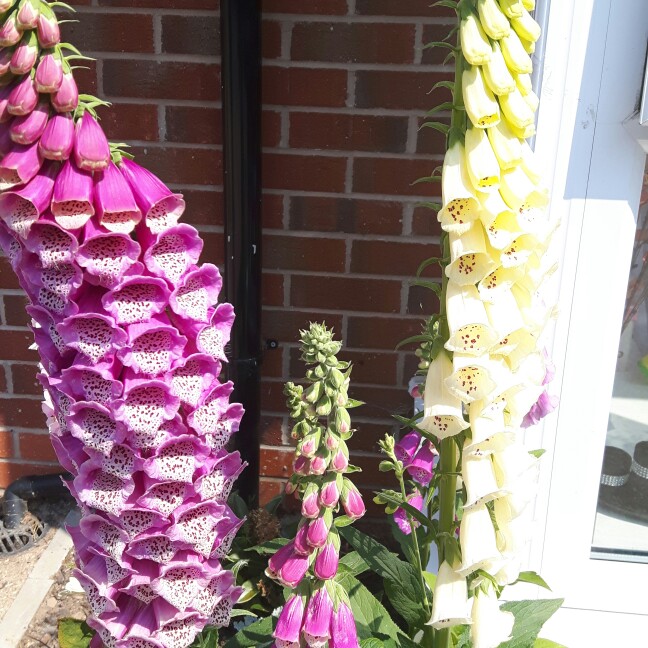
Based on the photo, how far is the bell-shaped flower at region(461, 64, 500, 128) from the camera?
3.43ft

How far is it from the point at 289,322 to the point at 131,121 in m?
0.77

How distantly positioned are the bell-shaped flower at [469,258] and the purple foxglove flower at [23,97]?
2.09ft

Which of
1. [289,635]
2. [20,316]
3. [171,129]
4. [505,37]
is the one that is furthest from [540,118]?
[20,316]

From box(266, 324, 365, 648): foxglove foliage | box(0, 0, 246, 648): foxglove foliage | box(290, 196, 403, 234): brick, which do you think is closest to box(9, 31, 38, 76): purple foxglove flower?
Result: box(0, 0, 246, 648): foxglove foliage

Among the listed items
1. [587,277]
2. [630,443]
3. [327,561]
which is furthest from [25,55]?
[630,443]

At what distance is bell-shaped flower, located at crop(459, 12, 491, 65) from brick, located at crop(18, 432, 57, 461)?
2.09 meters

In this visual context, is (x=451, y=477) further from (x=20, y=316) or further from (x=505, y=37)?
(x=20, y=316)

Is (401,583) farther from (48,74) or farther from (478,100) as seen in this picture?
(48,74)

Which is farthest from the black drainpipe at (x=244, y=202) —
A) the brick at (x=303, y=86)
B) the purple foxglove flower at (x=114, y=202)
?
the purple foxglove flower at (x=114, y=202)

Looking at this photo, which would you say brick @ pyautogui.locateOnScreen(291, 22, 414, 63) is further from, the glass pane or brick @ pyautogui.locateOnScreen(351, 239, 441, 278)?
the glass pane

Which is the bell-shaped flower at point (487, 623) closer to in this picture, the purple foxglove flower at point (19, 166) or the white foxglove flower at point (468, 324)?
the white foxglove flower at point (468, 324)

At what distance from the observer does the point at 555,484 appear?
204 centimetres

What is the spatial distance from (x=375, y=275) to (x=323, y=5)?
787mm

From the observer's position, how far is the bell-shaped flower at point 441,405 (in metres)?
1.19
